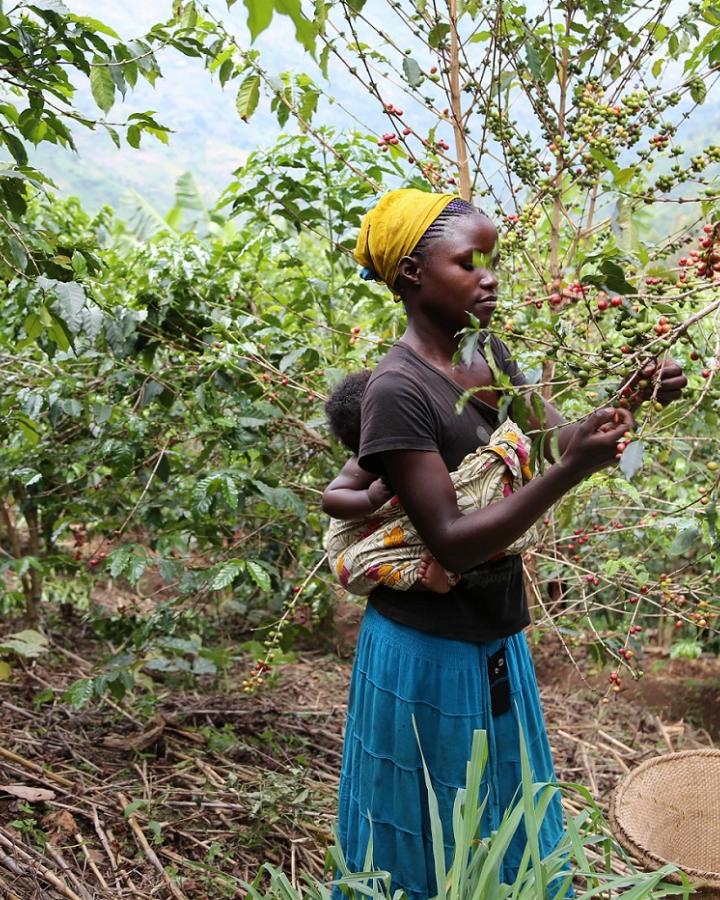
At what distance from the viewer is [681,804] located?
2535 mm

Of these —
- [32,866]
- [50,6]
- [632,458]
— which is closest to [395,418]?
[632,458]

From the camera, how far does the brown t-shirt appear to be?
154 cm

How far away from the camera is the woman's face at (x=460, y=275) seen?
1627 mm

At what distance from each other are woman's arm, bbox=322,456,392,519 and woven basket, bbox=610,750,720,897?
46.0 inches

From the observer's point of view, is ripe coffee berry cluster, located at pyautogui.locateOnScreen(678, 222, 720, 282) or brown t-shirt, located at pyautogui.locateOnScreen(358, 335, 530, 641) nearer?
ripe coffee berry cluster, located at pyautogui.locateOnScreen(678, 222, 720, 282)

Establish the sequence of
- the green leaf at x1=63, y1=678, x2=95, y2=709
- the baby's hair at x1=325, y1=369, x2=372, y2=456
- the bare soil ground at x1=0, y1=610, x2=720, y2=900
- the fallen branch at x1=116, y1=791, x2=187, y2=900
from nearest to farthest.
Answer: the baby's hair at x1=325, y1=369, x2=372, y2=456 < the fallen branch at x1=116, y1=791, x2=187, y2=900 < the bare soil ground at x1=0, y1=610, x2=720, y2=900 < the green leaf at x1=63, y1=678, x2=95, y2=709

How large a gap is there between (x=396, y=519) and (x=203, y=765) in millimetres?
1566

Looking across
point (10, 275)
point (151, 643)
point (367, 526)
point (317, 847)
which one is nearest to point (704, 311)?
point (367, 526)

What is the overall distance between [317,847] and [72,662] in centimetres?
166

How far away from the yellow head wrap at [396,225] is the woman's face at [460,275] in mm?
42

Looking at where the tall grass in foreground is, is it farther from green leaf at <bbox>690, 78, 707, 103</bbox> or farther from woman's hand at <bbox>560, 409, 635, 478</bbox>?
green leaf at <bbox>690, 78, 707, 103</bbox>

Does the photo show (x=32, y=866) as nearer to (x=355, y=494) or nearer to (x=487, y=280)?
(x=355, y=494)

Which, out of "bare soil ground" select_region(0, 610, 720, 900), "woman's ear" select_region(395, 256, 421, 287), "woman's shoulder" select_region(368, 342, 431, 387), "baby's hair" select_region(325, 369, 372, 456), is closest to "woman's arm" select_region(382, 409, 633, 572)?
"woman's shoulder" select_region(368, 342, 431, 387)

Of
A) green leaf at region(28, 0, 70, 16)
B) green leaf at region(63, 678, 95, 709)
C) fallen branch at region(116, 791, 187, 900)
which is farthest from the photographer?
green leaf at region(63, 678, 95, 709)
